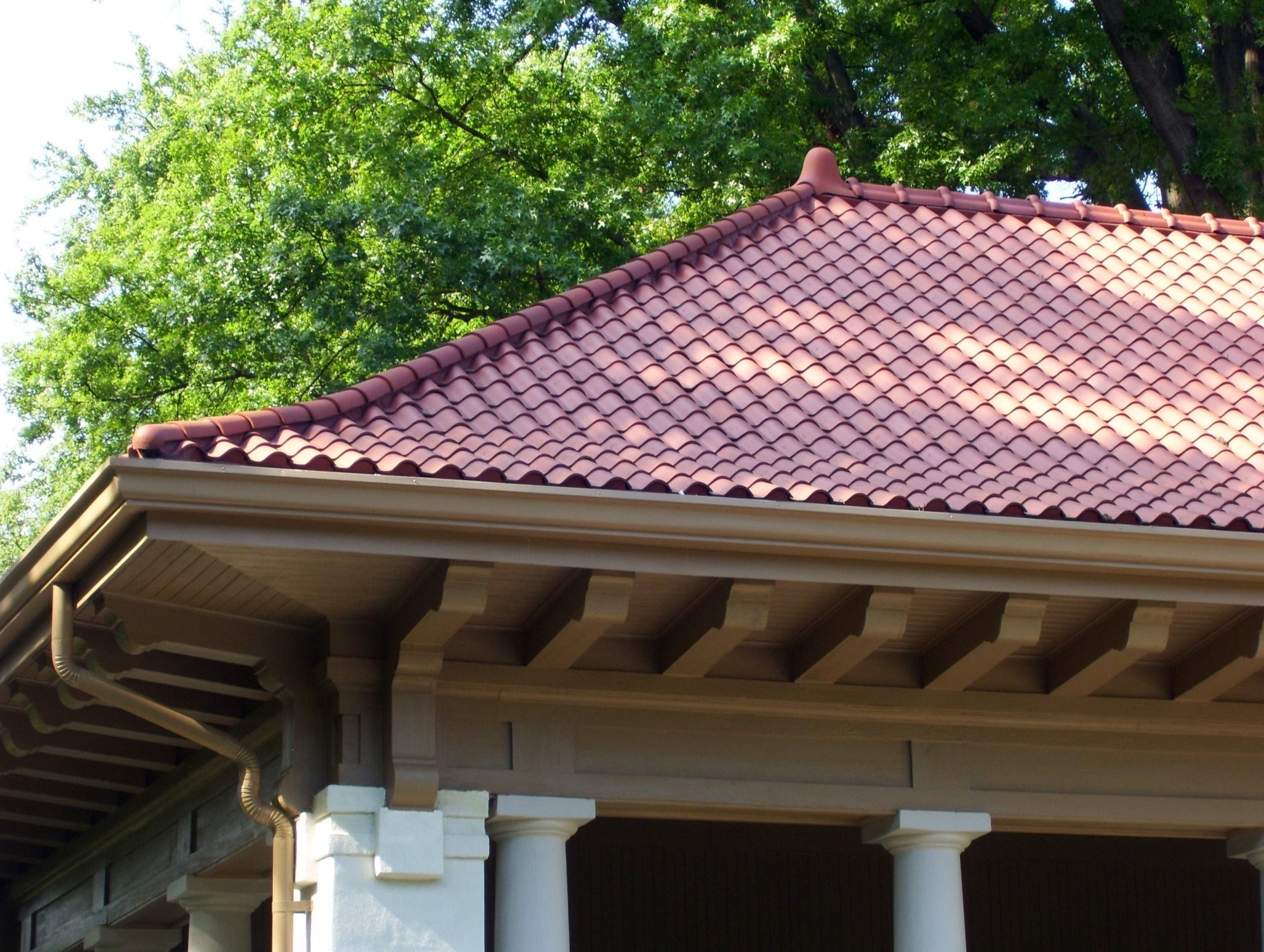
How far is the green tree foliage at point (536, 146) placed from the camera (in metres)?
17.4

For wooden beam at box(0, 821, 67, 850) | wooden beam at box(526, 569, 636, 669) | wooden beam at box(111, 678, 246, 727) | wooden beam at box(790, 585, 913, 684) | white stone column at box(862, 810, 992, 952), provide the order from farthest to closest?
wooden beam at box(0, 821, 67, 850)
wooden beam at box(111, 678, 246, 727)
white stone column at box(862, 810, 992, 952)
wooden beam at box(790, 585, 913, 684)
wooden beam at box(526, 569, 636, 669)

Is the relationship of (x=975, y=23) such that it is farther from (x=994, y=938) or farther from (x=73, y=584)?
(x=73, y=584)

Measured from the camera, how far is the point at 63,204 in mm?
28578

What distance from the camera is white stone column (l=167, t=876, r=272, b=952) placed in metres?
7.75

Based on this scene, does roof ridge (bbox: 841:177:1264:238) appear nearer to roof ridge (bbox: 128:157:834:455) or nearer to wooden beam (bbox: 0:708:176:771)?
roof ridge (bbox: 128:157:834:455)

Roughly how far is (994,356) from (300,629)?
3407 millimetres

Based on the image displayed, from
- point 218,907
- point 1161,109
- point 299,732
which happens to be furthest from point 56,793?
point 1161,109

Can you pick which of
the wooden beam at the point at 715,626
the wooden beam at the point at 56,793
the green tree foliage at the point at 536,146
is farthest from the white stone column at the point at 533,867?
the green tree foliage at the point at 536,146

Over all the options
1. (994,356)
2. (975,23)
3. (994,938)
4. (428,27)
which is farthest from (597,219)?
(994,356)

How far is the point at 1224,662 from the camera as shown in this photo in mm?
6656

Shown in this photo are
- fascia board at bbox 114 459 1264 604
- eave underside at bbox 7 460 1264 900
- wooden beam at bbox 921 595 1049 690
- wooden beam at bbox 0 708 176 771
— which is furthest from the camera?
wooden beam at bbox 0 708 176 771

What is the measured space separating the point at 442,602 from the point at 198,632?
100 centimetres

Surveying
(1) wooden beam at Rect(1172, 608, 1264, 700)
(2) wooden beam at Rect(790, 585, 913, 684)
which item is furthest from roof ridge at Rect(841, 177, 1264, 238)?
(2) wooden beam at Rect(790, 585, 913, 684)

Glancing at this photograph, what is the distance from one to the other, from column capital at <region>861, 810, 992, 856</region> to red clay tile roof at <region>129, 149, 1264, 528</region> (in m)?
1.34
